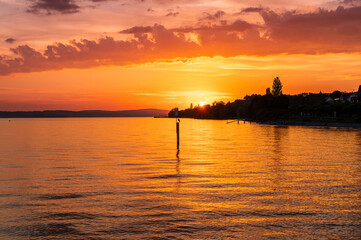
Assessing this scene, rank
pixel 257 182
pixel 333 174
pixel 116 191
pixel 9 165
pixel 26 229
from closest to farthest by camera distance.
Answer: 1. pixel 26 229
2. pixel 116 191
3. pixel 257 182
4. pixel 333 174
5. pixel 9 165

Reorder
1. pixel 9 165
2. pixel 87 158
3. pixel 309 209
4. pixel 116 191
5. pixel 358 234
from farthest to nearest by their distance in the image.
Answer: pixel 87 158
pixel 9 165
pixel 116 191
pixel 309 209
pixel 358 234

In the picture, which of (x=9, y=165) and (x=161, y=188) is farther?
(x=9, y=165)

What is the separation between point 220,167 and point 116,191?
14602 mm

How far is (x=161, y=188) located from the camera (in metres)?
26.9

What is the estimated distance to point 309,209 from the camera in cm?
2053

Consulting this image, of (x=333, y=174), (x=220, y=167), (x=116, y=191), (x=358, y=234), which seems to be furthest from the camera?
(x=220, y=167)

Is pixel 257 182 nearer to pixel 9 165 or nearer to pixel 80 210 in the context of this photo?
pixel 80 210

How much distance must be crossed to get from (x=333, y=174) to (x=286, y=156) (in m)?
15.2

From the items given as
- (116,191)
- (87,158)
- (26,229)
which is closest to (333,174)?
(116,191)

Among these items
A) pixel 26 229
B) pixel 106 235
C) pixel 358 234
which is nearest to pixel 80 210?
pixel 26 229

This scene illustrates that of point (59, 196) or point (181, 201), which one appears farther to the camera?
point (59, 196)

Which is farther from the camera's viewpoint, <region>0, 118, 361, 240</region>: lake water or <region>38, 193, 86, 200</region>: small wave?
<region>38, 193, 86, 200</region>: small wave

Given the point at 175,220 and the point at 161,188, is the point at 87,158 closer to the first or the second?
the point at 161,188

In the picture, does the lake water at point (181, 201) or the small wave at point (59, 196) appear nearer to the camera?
the lake water at point (181, 201)
